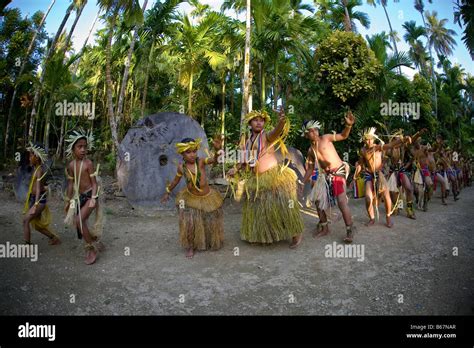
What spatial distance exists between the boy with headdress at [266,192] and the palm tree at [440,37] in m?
25.5

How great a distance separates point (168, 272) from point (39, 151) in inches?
92.0

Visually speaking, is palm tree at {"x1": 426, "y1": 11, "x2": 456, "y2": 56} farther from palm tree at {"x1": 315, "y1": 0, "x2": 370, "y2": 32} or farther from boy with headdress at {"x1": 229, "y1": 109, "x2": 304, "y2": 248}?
boy with headdress at {"x1": 229, "y1": 109, "x2": 304, "y2": 248}

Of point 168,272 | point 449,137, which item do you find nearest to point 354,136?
point 168,272

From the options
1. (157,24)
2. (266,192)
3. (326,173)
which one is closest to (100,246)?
(266,192)

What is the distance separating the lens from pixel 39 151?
176 inches

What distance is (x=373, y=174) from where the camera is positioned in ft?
17.8

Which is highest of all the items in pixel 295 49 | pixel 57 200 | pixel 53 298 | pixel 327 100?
pixel 295 49

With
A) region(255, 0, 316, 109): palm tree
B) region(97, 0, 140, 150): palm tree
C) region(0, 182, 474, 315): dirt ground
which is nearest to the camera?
region(0, 182, 474, 315): dirt ground

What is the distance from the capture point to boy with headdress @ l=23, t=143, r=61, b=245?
14.3ft

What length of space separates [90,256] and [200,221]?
4.19ft

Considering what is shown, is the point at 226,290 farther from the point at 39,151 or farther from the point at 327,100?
the point at 327,100

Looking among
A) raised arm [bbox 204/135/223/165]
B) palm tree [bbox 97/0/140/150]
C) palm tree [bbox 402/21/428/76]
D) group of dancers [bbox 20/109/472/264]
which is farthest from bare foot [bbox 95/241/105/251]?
palm tree [bbox 402/21/428/76]

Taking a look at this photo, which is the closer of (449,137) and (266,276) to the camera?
(266,276)

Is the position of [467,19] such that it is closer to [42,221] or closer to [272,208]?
[272,208]
